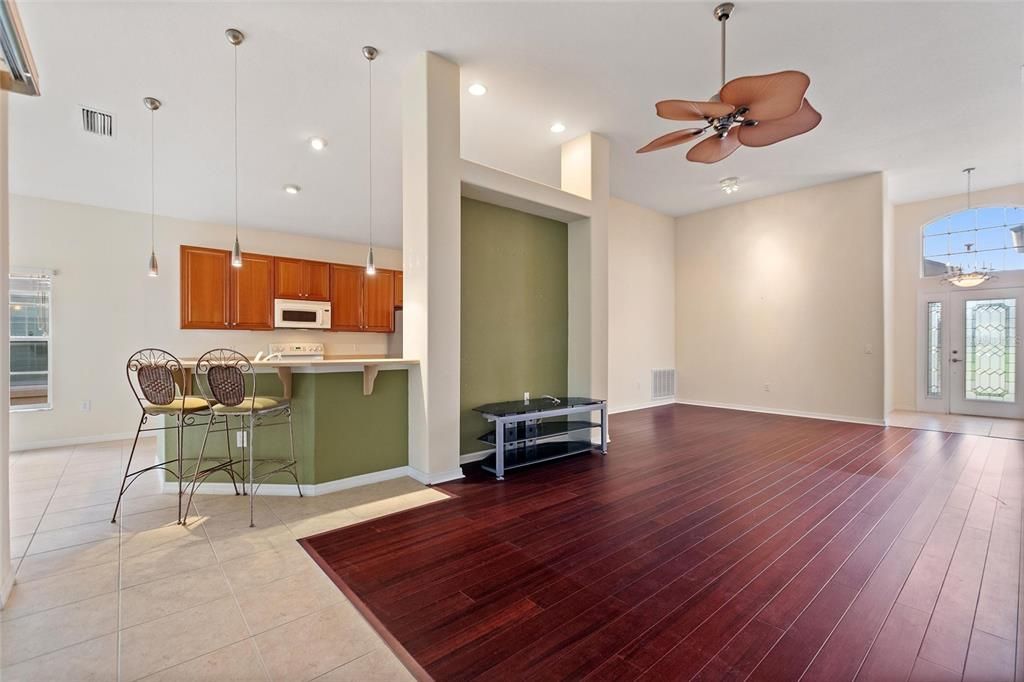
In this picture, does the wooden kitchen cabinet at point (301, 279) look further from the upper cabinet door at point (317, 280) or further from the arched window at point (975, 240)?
the arched window at point (975, 240)

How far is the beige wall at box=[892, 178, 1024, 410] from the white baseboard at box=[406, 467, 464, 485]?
7.68 m

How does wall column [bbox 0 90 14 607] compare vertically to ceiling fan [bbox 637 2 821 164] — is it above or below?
below

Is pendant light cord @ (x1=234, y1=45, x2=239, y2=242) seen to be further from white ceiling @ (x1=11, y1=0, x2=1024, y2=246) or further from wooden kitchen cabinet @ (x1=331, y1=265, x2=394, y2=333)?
wooden kitchen cabinet @ (x1=331, y1=265, x2=394, y2=333)

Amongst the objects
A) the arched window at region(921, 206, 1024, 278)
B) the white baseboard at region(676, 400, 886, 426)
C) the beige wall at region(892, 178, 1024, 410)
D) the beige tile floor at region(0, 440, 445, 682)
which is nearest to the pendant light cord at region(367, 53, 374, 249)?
the beige tile floor at region(0, 440, 445, 682)

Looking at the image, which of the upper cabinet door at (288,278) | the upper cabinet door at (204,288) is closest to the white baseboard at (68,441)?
the upper cabinet door at (204,288)

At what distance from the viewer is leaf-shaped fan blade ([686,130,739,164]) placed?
10.9ft

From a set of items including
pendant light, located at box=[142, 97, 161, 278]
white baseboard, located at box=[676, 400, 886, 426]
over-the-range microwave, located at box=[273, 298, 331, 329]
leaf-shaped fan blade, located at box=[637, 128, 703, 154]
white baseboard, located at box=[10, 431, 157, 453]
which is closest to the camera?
leaf-shaped fan blade, located at box=[637, 128, 703, 154]

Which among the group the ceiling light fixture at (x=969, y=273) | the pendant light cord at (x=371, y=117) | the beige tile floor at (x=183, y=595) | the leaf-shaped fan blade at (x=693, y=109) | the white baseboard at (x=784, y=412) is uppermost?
the pendant light cord at (x=371, y=117)

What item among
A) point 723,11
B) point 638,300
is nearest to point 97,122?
point 723,11

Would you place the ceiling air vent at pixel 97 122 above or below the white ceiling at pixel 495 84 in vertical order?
below

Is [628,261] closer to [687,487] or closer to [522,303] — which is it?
[522,303]

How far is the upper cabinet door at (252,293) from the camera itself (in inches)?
267

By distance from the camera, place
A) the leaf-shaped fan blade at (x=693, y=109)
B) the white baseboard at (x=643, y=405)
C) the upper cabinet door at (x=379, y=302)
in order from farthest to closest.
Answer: the upper cabinet door at (x=379, y=302), the white baseboard at (x=643, y=405), the leaf-shaped fan blade at (x=693, y=109)

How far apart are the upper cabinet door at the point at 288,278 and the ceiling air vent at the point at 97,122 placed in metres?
3.19
